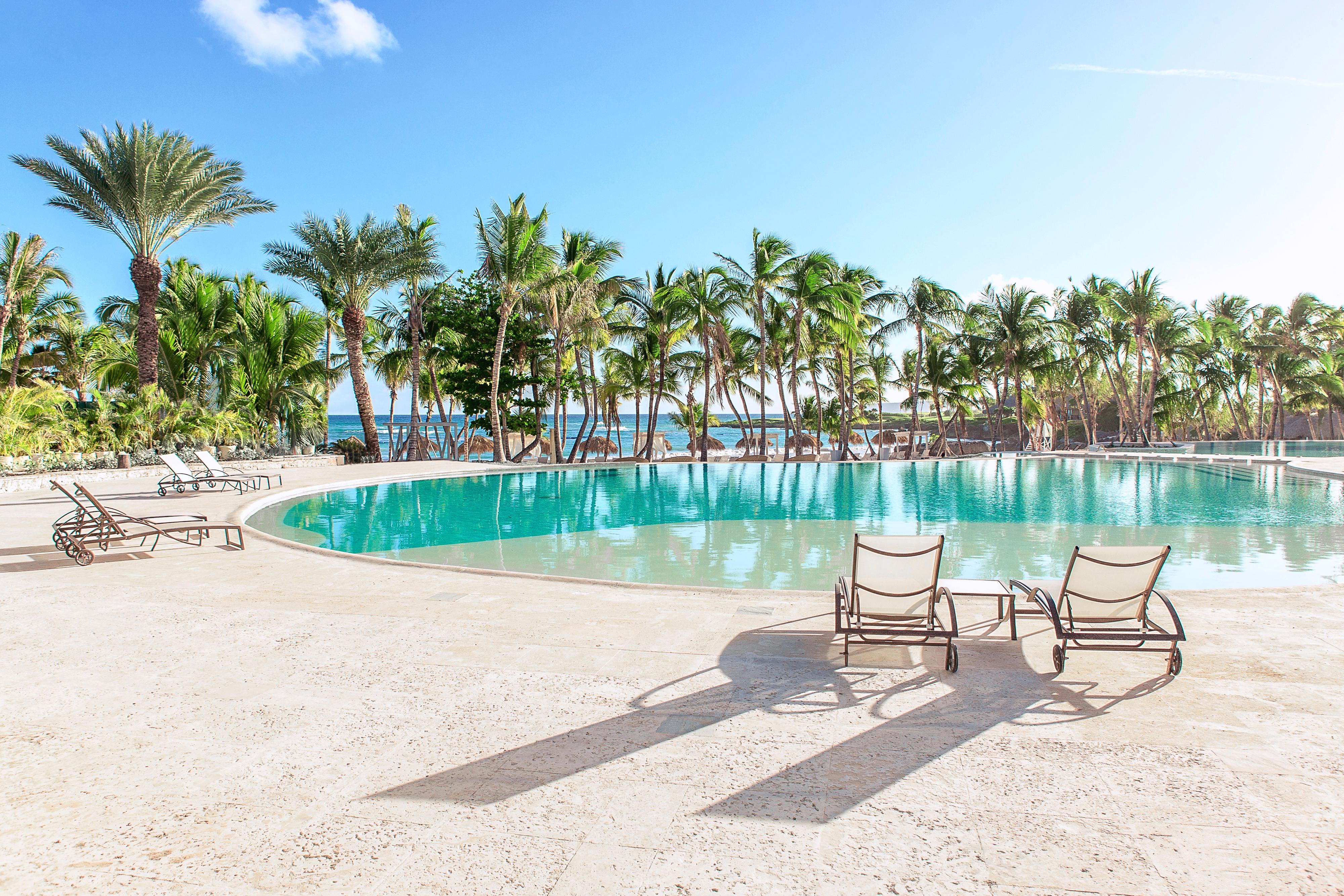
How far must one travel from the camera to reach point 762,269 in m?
31.4

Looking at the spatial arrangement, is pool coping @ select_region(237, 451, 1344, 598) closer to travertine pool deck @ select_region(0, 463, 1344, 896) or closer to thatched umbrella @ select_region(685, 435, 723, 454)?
travertine pool deck @ select_region(0, 463, 1344, 896)

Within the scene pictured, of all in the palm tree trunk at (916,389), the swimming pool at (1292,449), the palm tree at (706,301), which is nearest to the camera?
the swimming pool at (1292,449)

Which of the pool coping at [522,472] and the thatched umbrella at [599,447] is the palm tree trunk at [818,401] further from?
the thatched umbrella at [599,447]

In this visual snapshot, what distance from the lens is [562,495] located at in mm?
18656

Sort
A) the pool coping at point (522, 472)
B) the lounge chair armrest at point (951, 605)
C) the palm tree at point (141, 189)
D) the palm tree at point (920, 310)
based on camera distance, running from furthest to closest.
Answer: the palm tree at point (920, 310)
the palm tree at point (141, 189)
the pool coping at point (522, 472)
the lounge chair armrest at point (951, 605)

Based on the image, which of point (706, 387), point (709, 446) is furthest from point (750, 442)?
point (706, 387)

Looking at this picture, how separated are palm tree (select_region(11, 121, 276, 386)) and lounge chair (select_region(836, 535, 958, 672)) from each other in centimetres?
2269

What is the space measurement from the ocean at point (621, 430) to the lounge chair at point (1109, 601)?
5072cm

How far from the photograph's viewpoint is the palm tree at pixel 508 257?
26.8 m

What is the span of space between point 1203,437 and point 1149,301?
87.1ft

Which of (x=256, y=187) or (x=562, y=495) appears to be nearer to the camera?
(x=562, y=495)

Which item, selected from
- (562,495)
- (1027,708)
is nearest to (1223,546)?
(1027,708)

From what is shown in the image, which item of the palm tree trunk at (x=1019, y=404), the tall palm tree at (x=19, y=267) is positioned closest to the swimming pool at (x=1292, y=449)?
the palm tree trunk at (x=1019, y=404)

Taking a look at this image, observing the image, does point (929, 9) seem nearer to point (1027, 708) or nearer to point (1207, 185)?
point (1207, 185)
